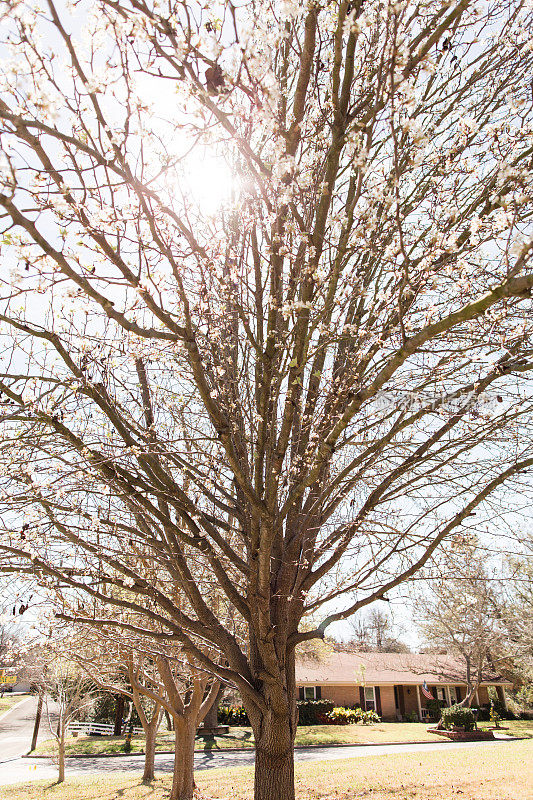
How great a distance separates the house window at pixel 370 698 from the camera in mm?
38112

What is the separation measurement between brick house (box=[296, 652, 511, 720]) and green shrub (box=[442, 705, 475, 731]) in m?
11.3

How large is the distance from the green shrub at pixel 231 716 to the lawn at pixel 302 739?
1318 mm

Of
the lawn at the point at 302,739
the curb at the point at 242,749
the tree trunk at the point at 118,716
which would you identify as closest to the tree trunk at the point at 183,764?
the curb at the point at 242,749

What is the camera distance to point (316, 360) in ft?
18.2

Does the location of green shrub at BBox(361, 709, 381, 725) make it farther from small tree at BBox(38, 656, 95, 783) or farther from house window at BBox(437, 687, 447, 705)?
small tree at BBox(38, 656, 95, 783)

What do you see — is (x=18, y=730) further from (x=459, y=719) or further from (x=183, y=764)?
(x=183, y=764)

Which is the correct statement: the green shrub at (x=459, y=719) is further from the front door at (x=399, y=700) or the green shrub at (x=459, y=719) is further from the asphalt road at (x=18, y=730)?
the asphalt road at (x=18, y=730)

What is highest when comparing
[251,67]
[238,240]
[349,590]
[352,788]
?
[238,240]

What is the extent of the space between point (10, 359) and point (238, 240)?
7.89ft

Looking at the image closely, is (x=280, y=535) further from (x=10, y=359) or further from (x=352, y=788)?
(x=352, y=788)

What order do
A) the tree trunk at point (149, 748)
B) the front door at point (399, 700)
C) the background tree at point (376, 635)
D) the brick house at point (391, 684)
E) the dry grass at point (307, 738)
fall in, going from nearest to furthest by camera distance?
the background tree at point (376, 635) → the tree trunk at point (149, 748) → the dry grass at point (307, 738) → the brick house at point (391, 684) → the front door at point (399, 700)

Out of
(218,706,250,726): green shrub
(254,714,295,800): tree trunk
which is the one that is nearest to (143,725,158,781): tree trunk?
(254,714,295,800): tree trunk

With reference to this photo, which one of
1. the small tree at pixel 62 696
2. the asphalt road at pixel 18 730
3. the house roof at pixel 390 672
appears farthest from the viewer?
the house roof at pixel 390 672

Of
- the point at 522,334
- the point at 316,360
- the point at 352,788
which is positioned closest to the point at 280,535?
the point at 316,360
